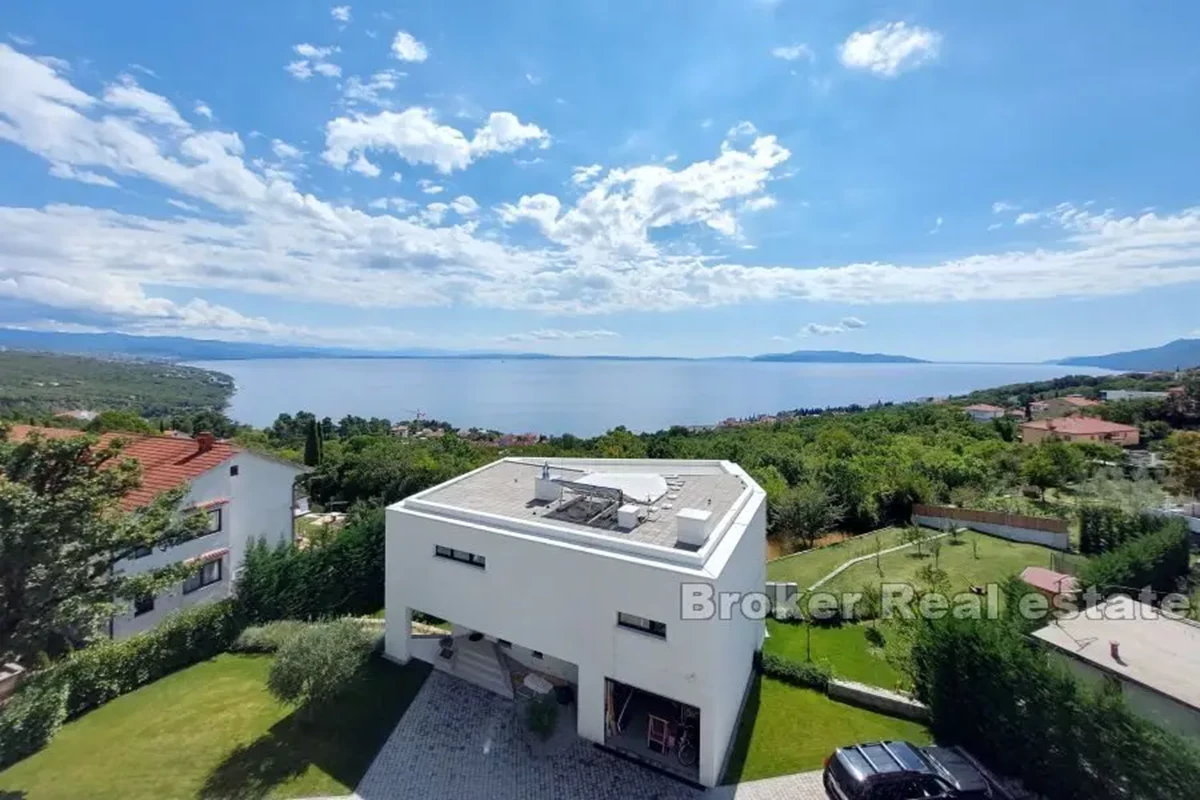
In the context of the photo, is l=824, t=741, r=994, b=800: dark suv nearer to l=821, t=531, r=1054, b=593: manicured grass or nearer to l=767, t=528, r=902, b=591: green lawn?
l=821, t=531, r=1054, b=593: manicured grass

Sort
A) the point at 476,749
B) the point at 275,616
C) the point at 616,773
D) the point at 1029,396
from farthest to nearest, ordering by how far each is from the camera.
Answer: the point at 1029,396 → the point at 275,616 → the point at 476,749 → the point at 616,773

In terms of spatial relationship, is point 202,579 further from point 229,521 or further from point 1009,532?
point 1009,532

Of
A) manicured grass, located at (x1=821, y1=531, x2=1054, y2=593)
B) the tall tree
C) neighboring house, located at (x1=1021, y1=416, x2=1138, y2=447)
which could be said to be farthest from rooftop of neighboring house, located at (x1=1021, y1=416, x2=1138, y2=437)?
the tall tree

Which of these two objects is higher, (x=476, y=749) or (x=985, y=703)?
(x=985, y=703)

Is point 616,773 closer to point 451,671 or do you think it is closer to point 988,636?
point 451,671

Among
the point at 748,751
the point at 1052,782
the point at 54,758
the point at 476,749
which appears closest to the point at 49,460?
the point at 54,758

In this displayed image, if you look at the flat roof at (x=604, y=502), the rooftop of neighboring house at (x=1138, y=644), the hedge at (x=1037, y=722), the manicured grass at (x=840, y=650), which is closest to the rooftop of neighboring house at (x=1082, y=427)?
the manicured grass at (x=840, y=650)
